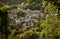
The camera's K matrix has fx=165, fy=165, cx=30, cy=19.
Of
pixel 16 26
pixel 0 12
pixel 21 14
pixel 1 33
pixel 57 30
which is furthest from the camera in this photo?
pixel 21 14

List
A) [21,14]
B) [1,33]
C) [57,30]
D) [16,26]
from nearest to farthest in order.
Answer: [57,30] < [1,33] < [16,26] < [21,14]

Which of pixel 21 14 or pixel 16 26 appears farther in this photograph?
pixel 21 14

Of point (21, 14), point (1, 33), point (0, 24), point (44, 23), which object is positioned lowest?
point (21, 14)

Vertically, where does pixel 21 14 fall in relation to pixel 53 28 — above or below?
below

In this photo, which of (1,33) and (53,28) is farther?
(1,33)

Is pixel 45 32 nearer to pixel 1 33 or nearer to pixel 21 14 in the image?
pixel 1 33

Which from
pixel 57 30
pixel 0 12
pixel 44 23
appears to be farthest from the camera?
pixel 0 12

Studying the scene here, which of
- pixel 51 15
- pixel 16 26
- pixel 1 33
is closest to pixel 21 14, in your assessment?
pixel 16 26

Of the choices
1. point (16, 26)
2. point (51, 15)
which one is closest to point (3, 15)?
point (51, 15)

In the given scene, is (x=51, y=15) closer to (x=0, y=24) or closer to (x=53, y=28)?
(x=53, y=28)
